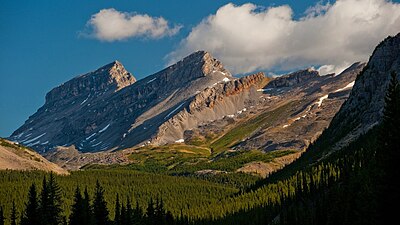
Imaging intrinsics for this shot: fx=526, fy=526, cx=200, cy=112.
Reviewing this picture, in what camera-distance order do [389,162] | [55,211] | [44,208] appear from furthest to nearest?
[55,211] → [44,208] → [389,162]

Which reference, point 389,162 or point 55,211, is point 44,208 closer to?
point 55,211

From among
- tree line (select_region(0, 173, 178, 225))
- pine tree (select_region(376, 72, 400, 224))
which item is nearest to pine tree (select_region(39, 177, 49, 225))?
tree line (select_region(0, 173, 178, 225))

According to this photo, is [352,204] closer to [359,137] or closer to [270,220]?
[270,220]

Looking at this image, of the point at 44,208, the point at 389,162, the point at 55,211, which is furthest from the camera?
the point at 55,211

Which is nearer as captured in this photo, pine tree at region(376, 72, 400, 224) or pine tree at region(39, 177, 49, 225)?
pine tree at region(376, 72, 400, 224)

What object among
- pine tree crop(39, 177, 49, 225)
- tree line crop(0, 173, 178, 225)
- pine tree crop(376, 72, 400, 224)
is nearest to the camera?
pine tree crop(376, 72, 400, 224)

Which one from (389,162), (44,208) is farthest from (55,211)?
(389,162)

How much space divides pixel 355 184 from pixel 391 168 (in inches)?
2225

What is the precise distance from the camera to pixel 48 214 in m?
72.8

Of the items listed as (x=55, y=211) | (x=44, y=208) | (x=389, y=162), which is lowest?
(x=55, y=211)

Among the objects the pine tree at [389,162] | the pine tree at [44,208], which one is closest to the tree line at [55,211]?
the pine tree at [44,208]

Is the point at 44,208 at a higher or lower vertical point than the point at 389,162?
higher

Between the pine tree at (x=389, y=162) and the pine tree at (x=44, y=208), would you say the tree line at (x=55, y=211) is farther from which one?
the pine tree at (x=389, y=162)

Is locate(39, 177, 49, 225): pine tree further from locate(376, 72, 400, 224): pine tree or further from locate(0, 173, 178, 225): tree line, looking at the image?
locate(376, 72, 400, 224): pine tree
